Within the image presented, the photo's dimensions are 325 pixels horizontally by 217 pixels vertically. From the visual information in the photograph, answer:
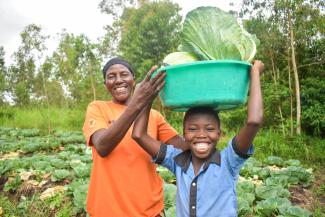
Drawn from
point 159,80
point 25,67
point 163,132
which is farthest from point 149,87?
point 25,67

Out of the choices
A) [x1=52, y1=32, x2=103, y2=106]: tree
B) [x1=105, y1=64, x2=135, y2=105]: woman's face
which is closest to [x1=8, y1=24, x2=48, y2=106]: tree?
[x1=52, y1=32, x2=103, y2=106]: tree

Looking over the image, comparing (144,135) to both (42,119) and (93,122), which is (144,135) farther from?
(42,119)

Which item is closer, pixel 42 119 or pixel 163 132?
pixel 163 132

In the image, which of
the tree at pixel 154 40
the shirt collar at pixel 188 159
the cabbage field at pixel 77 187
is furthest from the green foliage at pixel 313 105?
the shirt collar at pixel 188 159

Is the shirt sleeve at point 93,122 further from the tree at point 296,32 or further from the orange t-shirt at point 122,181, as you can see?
the tree at point 296,32

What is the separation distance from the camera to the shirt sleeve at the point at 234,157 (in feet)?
6.07

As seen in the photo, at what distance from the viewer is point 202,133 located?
1907 millimetres

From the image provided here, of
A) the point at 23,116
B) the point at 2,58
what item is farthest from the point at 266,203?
the point at 2,58

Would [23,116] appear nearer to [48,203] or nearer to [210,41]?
[48,203]

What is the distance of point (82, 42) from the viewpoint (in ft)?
39.9

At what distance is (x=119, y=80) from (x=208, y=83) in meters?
0.65

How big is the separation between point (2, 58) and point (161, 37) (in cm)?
1409

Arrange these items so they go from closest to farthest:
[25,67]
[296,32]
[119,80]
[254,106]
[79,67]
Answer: [254,106] → [119,80] → [296,32] → [79,67] → [25,67]

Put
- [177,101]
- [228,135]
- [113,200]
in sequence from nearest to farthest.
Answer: [177,101] → [113,200] → [228,135]
